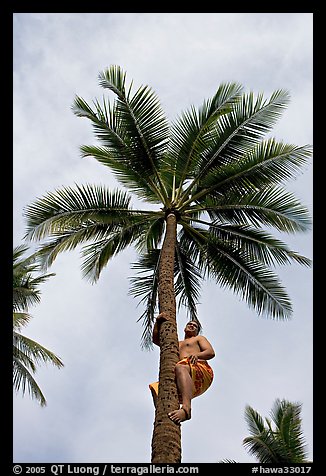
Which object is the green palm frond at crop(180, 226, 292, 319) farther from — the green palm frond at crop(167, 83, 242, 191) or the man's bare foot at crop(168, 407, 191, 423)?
the man's bare foot at crop(168, 407, 191, 423)

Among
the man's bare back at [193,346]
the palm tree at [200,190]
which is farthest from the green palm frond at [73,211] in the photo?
the man's bare back at [193,346]

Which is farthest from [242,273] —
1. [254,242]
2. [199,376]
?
[199,376]

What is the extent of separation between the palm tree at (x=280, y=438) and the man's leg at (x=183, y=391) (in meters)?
9.44

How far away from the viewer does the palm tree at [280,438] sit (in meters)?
17.7

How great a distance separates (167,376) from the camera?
9.16 meters

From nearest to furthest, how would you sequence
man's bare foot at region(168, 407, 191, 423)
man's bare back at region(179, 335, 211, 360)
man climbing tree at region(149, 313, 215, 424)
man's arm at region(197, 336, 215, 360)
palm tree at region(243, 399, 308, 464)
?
1. man's bare foot at region(168, 407, 191, 423)
2. man climbing tree at region(149, 313, 215, 424)
3. man's arm at region(197, 336, 215, 360)
4. man's bare back at region(179, 335, 211, 360)
5. palm tree at region(243, 399, 308, 464)

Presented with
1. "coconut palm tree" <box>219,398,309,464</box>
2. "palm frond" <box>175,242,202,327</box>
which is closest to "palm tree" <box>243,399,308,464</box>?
"coconut palm tree" <box>219,398,309,464</box>

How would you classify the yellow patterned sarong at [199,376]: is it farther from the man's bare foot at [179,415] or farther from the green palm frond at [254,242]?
the green palm frond at [254,242]

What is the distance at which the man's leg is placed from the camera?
328 inches

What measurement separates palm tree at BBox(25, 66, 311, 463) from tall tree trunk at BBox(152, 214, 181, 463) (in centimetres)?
148

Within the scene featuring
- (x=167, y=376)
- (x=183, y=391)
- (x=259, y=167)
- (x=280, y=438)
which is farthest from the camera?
(x=280, y=438)

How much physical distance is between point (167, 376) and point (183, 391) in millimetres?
385

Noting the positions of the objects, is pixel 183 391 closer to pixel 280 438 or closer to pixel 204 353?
pixel 204 353
